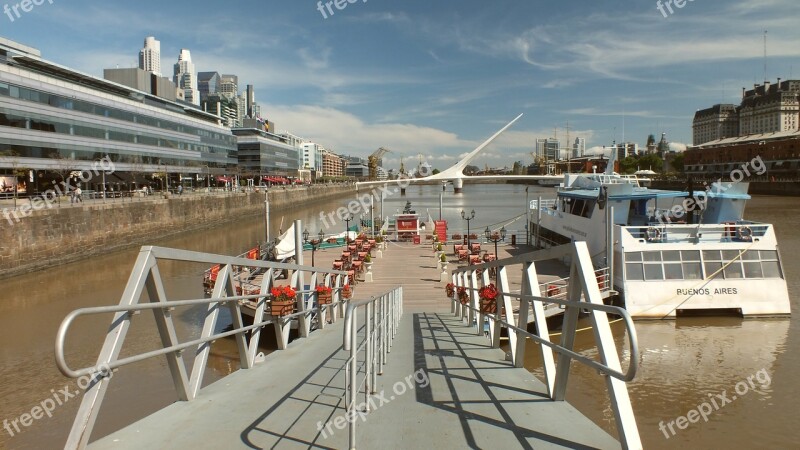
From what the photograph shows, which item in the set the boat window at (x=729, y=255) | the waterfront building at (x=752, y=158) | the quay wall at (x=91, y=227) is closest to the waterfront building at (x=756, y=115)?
the waterfront building at (x=752, y=158)

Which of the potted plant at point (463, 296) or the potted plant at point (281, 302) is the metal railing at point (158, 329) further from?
the potted plant at point (463, 296)

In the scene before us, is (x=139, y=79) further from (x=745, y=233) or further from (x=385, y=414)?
(x=385, y=414)

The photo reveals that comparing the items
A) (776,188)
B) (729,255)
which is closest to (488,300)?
(729,255)

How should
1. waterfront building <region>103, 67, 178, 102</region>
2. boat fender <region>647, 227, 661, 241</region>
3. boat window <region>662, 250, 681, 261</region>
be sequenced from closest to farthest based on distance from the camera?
boat window <region>662, 250, 681, 261</region> → boat fender <region>647, 227, 661, 241</region> → waterfront building <region>103, 67, 178, 102</region>

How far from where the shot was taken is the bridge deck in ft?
10.3

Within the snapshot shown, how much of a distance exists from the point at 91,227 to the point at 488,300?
28.8 m

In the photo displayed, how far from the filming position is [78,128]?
43.1 metres

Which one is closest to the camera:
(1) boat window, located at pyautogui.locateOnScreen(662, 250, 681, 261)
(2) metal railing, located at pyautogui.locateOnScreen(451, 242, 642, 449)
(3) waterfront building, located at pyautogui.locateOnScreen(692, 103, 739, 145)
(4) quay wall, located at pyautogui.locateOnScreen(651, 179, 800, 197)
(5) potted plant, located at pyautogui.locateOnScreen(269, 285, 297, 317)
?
(2) metal railing, located at pyautogui.locateOnScreen(451, 242, 642, 449)

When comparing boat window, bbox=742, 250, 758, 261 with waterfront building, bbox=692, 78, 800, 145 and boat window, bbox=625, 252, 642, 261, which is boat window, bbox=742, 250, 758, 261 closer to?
boat window, bbox=625, 252, 642, 261

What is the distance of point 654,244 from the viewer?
15.3 m

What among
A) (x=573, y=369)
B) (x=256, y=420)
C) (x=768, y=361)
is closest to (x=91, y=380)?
(x=256, y=420)

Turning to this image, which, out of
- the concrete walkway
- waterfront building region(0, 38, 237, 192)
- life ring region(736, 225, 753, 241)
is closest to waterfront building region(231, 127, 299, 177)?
waterfront building region(0, 38, 237, 192)

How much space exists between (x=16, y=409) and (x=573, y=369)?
1064 cm

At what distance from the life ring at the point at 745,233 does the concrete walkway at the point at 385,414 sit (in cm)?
1329
